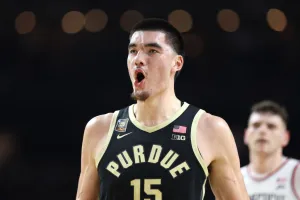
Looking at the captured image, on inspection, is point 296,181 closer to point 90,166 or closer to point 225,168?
point 225,168

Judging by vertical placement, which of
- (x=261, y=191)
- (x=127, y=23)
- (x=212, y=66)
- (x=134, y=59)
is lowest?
(x=261, y=191)

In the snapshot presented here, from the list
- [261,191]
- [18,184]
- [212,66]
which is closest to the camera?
[261,191]

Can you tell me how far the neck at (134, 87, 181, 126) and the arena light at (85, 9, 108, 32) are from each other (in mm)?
8468

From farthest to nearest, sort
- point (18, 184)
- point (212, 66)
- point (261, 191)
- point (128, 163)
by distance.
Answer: point (212, 66), point (18, 184), point (261, 191), point (128, 163)

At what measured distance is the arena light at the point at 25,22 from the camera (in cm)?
1152

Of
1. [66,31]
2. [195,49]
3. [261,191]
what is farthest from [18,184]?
[261,191]

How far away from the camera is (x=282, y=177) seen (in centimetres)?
629

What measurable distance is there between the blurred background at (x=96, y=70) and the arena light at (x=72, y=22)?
0.06 ft

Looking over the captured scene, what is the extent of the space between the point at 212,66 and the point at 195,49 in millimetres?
476

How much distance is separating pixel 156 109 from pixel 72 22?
8.50 m

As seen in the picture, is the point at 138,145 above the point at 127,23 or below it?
below

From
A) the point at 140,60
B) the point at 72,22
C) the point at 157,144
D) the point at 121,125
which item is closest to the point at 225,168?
the point at 157,144

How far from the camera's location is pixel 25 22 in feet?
37.9

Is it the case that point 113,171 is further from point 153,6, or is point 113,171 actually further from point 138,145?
point 153,6
